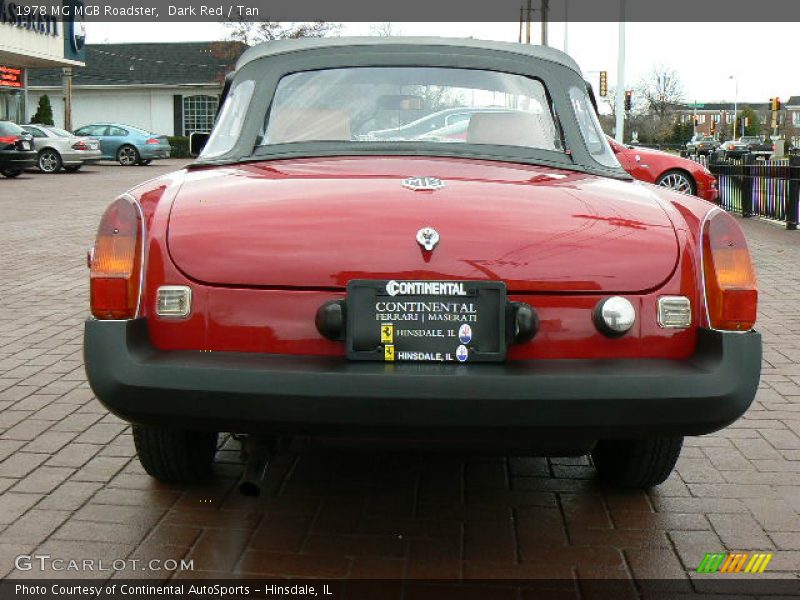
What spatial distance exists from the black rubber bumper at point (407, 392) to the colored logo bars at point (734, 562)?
1.81ft

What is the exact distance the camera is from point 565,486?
402 centimetres

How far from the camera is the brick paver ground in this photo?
329 cm

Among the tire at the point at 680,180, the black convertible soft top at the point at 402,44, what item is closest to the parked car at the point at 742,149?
the tire at the point at 680,180

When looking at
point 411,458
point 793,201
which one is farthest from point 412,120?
point 793,201

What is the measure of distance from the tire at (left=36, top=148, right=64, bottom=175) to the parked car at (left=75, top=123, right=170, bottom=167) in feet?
18.7

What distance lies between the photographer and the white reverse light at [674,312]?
120 inches

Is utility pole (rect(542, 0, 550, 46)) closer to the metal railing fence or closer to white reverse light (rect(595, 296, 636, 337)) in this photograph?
the metal railing fence

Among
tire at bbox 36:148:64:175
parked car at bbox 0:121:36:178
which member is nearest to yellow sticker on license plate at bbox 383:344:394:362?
parked car at bbox 0:121:36:178

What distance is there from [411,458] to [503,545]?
0.94 metres

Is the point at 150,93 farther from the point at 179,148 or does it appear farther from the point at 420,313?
the point at 420,313

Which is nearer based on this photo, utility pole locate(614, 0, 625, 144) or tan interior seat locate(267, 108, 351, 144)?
tan interior seat locate(267, 108, 351, 144)

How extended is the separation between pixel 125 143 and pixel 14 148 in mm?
10620

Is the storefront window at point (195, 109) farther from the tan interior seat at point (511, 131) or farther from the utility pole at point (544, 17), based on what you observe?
the tan interior seat at point (511, 131)

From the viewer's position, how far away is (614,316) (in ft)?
9.87
